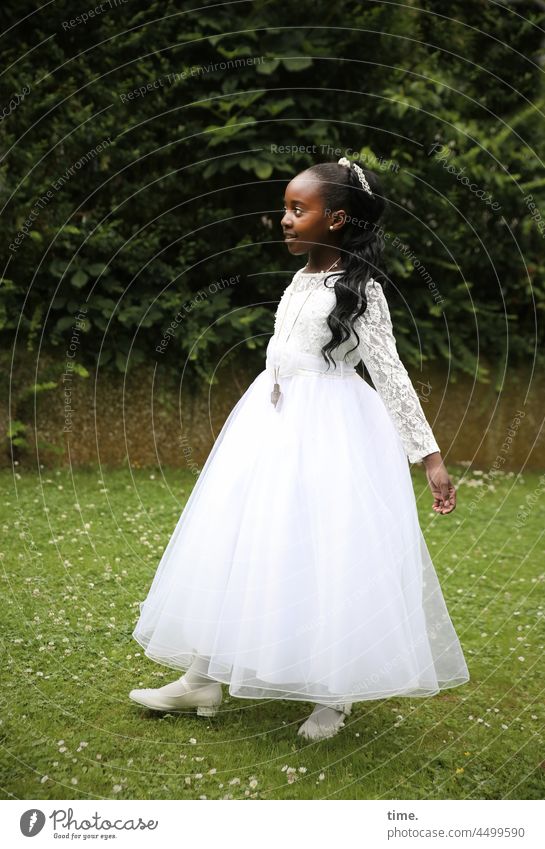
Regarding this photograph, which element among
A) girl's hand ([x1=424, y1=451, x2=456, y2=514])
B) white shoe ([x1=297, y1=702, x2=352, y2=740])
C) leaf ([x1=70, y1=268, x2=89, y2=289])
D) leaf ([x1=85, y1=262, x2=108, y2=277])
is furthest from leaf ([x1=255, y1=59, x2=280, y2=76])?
white shoe ([x1=297, y1=702, x2=352, y2=740])

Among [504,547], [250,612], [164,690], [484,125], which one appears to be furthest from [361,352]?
[484,125]

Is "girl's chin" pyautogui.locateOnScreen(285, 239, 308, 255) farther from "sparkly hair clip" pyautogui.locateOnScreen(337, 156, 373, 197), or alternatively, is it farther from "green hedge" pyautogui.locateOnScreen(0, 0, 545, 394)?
"green hedge" pyautogui.locateOnScreen(0, 0, 545, 394)

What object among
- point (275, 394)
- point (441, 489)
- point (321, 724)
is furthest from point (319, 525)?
point (321, 724)

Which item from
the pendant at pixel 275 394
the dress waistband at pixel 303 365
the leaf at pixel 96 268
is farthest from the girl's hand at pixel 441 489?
the leaf at pixel 96 268

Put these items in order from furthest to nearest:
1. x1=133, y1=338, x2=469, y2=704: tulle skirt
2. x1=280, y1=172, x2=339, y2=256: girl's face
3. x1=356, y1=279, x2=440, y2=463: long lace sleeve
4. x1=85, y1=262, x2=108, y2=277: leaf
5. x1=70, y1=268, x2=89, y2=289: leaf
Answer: x1=85, y1=262, x2=108, y2=277: leaf
x1=70, y1=268, x2=89, y2=289: leaf
x1=280, y1=172, x2=339, y2=256: girl's face
x1=356, y1=279, x2=440, y2=463: long lace sleeve
x1=133, y1=338, x2=469, y2=704: tulle skirt

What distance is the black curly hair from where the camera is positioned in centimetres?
314

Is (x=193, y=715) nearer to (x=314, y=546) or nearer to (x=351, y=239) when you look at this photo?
(x=314, y=546)

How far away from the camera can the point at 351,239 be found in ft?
10.8

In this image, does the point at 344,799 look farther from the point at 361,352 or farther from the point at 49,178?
the point at 49,178

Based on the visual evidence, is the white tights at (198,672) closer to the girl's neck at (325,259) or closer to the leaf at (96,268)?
the girl's neck at (325,259)

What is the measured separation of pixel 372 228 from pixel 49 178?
466cm

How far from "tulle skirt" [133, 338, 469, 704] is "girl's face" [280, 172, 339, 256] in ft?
1.63

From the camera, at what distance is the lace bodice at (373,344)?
308 cm

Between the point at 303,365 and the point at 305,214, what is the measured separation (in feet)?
2.01
